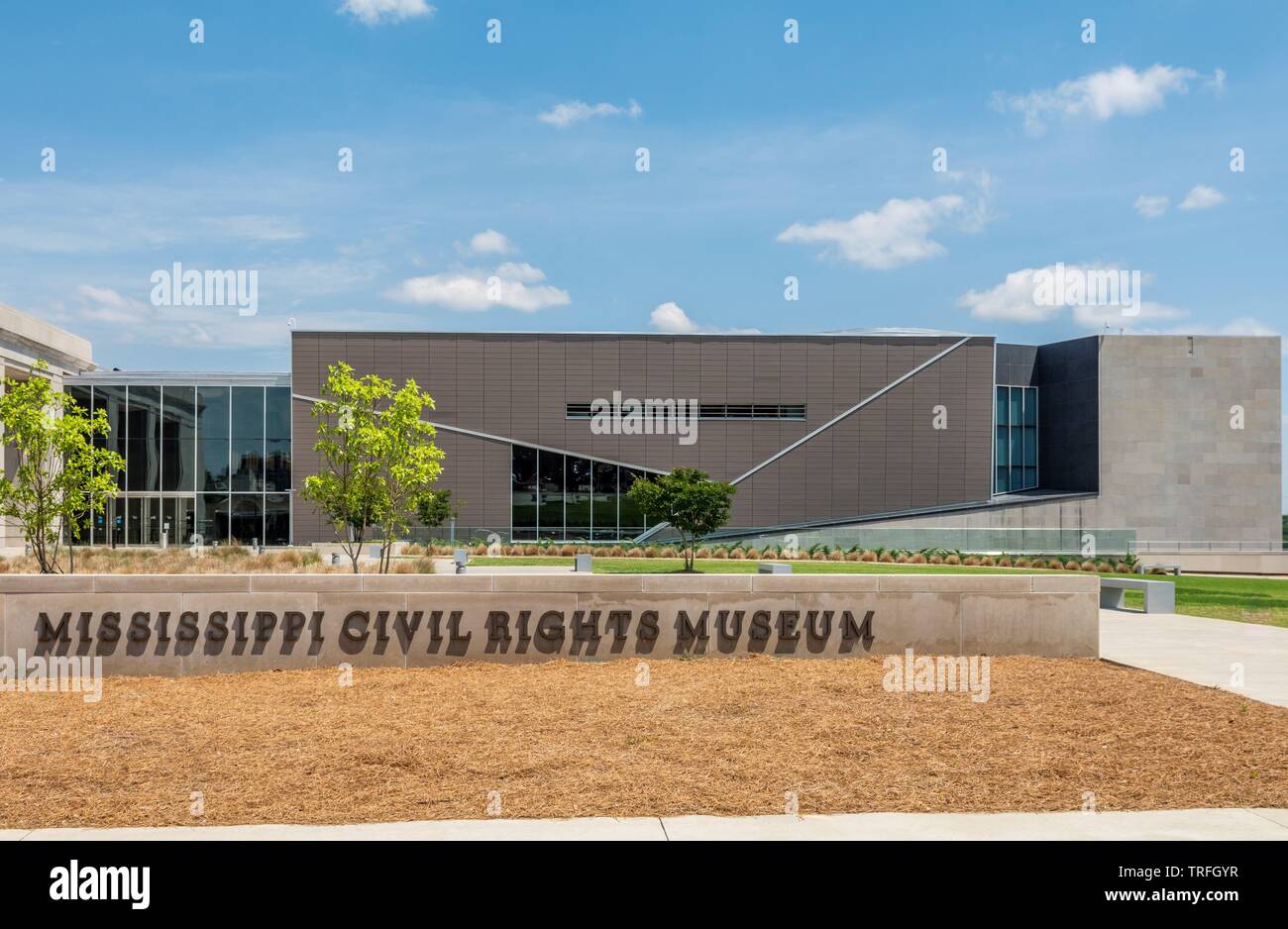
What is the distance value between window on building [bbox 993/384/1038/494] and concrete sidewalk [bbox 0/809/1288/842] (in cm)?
5459

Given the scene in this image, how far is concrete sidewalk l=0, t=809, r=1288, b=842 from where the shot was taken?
5.98 meters

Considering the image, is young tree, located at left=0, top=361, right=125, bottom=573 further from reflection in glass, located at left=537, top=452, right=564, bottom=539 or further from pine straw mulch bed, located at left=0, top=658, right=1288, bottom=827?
reflection in glass, located at left=537, top=452, right=564, bottom=539

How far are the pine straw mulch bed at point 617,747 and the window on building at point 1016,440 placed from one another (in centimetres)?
4915

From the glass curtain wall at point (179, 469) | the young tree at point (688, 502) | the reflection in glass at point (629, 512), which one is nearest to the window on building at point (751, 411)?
the reflection in glass at point (629, 512)

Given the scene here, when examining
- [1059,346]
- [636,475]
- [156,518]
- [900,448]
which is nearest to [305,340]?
[156,518]

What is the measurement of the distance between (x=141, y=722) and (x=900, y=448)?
47.5m

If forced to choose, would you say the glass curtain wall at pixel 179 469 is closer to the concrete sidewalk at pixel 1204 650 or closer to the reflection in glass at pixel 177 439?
the reflection in glass at pixel 177 439

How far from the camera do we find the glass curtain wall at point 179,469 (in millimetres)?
48562

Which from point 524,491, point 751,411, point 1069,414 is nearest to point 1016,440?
point 1069,414

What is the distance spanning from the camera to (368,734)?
8.72 meters

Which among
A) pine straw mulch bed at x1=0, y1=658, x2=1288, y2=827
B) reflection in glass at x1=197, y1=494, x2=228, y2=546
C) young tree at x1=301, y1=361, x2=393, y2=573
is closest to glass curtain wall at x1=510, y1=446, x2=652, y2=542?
reflection in glass at x1=197, y1=494, x2=228, y2=546

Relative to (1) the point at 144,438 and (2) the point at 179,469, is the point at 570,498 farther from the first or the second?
(1) the point at 144,438

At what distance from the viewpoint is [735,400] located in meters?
52.6

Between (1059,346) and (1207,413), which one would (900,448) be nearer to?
(1059,346)
